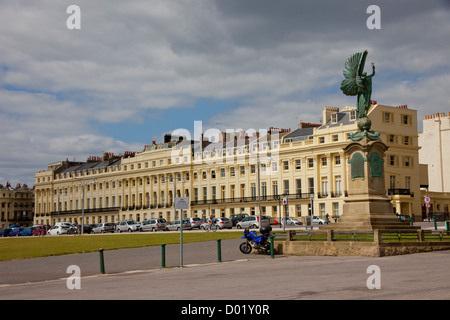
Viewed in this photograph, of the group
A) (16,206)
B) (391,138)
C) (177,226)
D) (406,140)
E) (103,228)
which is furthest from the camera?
(16,206)

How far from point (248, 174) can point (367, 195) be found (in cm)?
6629

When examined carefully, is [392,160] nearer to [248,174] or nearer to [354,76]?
[248,174]

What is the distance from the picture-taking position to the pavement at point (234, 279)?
12109 millimetres

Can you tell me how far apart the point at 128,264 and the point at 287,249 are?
23.4 feet

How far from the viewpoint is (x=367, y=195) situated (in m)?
27.3

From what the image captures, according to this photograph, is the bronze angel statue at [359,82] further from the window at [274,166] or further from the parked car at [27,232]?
the parked car at [27,232]

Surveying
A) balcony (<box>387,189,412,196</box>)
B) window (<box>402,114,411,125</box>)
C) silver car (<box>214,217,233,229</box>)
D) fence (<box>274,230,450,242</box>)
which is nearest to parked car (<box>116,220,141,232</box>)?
silver car (<box>214,217,233,229</box>)

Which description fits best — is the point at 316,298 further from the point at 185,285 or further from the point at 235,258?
the point at 235,258

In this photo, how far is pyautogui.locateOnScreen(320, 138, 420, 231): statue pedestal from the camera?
Result: 2698 centimetres

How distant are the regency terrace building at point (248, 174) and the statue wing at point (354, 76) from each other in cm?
2902

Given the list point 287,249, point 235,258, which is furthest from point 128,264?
point 287,249

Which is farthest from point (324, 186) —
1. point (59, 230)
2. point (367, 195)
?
point (367, 195)

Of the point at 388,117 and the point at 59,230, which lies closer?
the point at 59,230

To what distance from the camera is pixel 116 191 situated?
120 metres
